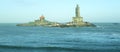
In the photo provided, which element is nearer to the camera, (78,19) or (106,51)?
(106,51)

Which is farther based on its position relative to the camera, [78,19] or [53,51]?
[78,19]

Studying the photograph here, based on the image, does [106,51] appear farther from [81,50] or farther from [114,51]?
[81,50]

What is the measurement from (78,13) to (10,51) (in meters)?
159

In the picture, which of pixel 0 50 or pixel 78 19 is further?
pixel 78 19

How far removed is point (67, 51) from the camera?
42.2 m

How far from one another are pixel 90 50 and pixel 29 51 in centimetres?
876

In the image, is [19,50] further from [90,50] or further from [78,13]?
[78,13]

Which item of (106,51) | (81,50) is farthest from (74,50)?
(106,51)

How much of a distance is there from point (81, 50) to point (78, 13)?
155847mm

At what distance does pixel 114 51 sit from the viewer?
138ft

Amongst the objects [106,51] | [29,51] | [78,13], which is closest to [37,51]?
[29,51]

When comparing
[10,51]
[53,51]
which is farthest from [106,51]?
[10,51]

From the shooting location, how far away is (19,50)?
141 ft

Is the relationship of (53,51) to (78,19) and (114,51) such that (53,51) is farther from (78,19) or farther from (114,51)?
(78,19)
